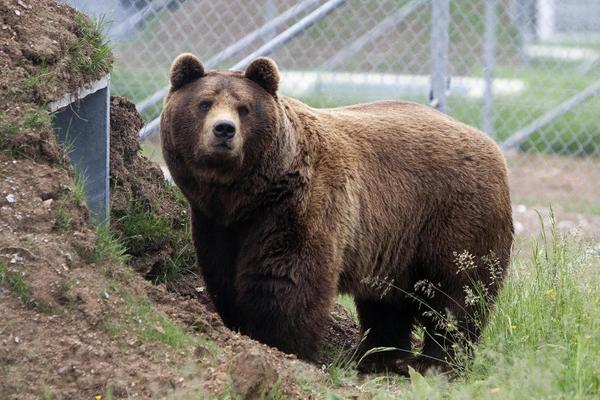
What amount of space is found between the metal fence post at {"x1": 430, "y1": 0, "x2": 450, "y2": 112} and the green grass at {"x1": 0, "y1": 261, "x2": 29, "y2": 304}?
189 inches

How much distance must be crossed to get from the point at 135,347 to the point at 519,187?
27.1 feet

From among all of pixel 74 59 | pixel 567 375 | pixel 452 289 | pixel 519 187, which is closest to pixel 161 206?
pixel 74 59

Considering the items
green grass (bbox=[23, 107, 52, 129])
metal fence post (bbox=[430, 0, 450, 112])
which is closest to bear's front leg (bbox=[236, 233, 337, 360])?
green grass (bbox=[23, 107, 52, 129])

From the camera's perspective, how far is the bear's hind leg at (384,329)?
735 cm

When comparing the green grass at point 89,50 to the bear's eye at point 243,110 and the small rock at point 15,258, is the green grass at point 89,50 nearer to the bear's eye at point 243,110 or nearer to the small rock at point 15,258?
the bear's eye at point 243,110

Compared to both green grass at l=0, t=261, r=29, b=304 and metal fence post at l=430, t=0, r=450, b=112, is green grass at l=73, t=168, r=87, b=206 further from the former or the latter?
metal fence post at l=430, t=0, r=450, b=112

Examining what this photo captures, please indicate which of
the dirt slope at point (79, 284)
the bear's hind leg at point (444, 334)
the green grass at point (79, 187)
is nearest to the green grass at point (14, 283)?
the dirt slope at point (79, 284)

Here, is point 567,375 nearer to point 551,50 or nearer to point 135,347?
point 135,347

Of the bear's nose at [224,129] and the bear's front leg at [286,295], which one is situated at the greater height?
Result: the bear's nose at [224,129]

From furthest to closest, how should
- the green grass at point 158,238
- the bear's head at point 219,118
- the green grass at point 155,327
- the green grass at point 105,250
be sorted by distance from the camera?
the green grass at point 158,238, the bear's head at point 219,118, the green grass at point 105,250, the green grass at point 155,327

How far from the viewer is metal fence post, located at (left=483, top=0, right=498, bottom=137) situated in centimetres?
950

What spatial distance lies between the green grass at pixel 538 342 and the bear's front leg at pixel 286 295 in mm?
422

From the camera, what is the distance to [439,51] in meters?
9.14

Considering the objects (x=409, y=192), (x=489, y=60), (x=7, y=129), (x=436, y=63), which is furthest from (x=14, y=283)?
(x=489, y=60)
